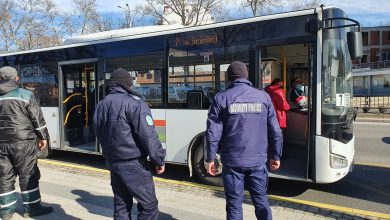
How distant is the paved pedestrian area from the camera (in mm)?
5109

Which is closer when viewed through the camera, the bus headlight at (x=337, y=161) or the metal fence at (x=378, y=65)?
the bus headlight at (x=337, y=161)

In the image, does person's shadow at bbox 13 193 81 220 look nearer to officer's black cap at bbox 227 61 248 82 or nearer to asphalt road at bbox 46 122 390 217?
asphalt road at bbox 46 122 390 217

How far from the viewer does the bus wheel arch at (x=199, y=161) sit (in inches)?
260

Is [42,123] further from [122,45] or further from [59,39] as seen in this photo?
[59,39]

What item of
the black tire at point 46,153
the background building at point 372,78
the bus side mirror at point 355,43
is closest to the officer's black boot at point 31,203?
the black tire at point 46,153

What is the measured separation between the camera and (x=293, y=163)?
6574 mm

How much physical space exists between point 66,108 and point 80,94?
0.60m

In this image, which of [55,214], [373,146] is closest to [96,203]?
[55,214]

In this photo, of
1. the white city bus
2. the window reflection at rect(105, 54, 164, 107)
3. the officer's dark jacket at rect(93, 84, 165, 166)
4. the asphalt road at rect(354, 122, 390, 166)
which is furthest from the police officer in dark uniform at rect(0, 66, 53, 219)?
the asphalt road at rect(354, 122, 390, 166)

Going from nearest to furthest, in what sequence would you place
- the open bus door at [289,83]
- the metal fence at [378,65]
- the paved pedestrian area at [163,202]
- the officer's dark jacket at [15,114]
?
1. the officer's dark jacket at [15,114]
2. the paved pedestrian area at [163,202]
3. the open bus door at [289,83]
4. the metal fence at [378,65]

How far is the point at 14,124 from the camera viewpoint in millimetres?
4812

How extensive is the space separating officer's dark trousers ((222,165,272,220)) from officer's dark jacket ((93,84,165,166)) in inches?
28.7

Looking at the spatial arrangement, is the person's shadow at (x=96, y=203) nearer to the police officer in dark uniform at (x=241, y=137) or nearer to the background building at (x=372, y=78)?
the police officer in dark uniform at (x=241, y=137)

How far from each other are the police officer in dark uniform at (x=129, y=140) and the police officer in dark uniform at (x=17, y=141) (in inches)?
66.0
